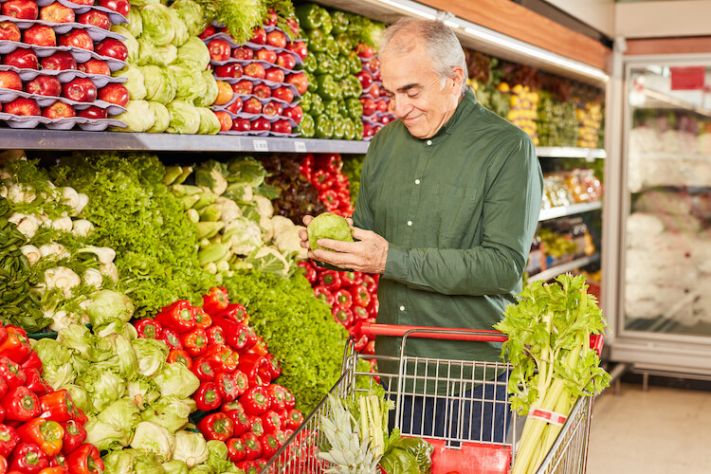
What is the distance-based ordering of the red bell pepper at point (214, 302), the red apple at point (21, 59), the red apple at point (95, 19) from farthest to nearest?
the red bell pepper at point (214, 302) < the red apple at point (95, 19) < the red apple at point (21, 59)

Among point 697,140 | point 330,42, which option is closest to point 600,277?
point 697,140

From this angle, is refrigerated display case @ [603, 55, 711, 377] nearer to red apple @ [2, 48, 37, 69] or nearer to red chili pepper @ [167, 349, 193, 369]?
red chili pepper @ [167, 349, 193, 369]

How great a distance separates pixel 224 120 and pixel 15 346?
139 centimetres

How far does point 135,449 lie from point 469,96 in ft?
4.75

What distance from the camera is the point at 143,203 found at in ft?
10.2

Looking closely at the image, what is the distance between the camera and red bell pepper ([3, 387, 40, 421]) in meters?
2.18

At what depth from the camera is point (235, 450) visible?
290 cm

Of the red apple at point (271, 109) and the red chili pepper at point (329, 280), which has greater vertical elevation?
the red apple at point (271, 109)

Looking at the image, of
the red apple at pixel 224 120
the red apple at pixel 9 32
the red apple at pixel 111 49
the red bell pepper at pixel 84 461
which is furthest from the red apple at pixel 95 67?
the red bell pepper at pixel 84 461

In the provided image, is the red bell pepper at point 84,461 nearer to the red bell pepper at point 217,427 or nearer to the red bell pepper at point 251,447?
the red bell pepper at point 217,427

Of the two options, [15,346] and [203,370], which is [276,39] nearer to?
[203,370]

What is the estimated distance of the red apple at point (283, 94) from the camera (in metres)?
3.80

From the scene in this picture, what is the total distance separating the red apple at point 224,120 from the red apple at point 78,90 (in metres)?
0.84

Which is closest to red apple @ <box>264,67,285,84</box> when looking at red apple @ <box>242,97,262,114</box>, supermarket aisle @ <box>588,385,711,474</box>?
red apple @ <box>242,97,262,114</box>
